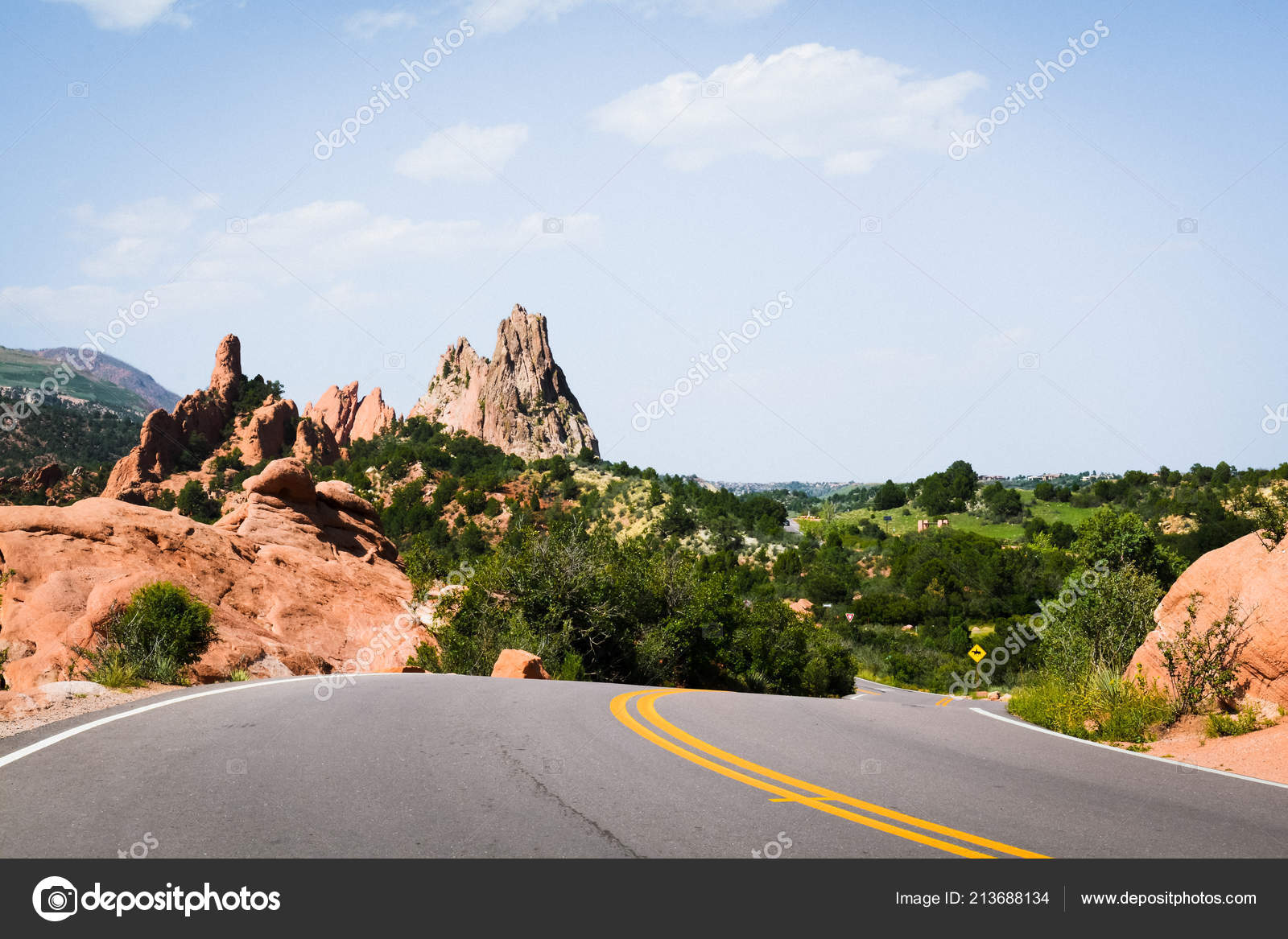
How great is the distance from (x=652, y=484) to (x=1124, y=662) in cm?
7722

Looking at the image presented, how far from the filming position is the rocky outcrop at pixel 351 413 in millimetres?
136000

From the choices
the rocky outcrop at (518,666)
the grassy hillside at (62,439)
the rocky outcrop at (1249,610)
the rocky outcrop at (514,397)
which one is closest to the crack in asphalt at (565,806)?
the rocky outcrop at (1249,610)

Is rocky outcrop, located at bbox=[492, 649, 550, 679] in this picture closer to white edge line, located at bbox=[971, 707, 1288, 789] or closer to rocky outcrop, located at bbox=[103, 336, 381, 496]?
white edge line, located at bbox=[971, 707, 1288, 789]

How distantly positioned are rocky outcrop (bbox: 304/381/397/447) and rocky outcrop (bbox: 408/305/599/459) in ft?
17.8

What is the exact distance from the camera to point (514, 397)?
13125 centimetres

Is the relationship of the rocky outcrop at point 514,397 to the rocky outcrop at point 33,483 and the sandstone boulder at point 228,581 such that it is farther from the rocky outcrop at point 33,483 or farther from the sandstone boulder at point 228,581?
the sandstone boulder at point 228,581

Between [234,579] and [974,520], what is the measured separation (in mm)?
89715

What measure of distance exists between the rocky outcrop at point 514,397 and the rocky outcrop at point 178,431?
1526 inches

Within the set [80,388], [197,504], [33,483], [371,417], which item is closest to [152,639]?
[33,483]

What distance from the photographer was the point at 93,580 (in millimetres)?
15930
